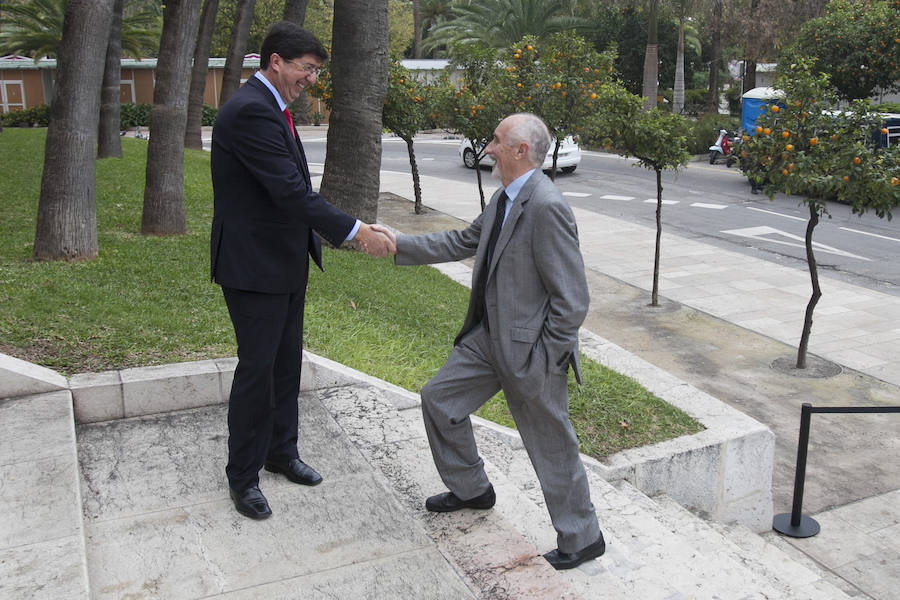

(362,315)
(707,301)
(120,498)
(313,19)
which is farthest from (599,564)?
(313,19)

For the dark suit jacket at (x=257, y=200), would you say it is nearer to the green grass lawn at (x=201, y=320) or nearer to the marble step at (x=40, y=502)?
the marble step at (x=40, y=502)

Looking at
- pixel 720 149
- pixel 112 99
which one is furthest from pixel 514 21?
pixel 112 99

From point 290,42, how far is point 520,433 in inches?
71.5

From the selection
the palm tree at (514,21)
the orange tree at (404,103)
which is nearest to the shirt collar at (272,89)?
the orange tree at (404,103)

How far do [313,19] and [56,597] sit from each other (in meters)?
43.5

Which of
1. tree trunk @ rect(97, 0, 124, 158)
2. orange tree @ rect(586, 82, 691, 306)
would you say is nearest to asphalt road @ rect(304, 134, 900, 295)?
orange tree @ rect(586, 82, 691, 306)

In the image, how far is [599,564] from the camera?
3.68 meters

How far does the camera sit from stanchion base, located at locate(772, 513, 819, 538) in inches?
224

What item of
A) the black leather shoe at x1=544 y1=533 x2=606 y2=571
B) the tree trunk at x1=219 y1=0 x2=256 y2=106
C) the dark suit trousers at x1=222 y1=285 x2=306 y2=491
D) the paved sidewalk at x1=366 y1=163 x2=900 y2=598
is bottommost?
the paved sidewalk at x1=366 y1=163 x2=900 y2=598

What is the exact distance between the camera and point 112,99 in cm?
1639

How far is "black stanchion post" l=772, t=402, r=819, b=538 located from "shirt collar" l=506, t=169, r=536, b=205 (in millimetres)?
3079

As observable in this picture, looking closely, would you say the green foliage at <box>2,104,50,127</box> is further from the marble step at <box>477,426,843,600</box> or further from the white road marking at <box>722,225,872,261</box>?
the marble step at <box>477,426,843,600</box>

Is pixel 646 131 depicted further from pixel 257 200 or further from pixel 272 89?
pixel 257 200

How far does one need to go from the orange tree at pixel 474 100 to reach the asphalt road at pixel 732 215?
277 cm
